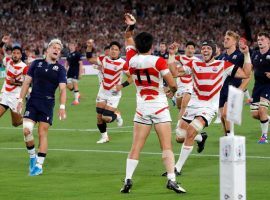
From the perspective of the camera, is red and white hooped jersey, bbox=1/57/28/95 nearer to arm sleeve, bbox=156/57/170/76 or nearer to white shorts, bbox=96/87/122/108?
white shorts, bbox=96/87/122/108

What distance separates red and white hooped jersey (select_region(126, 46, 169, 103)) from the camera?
46.4 feet

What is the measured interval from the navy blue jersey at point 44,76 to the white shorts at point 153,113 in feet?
10.1

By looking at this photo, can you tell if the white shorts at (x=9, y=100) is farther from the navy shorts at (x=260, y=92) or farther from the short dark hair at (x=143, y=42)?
the short dark hair at (x=143, y=42)

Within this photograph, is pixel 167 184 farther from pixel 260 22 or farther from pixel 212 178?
pixel 260 22

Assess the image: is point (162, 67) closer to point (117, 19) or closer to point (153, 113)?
point (153, 113)

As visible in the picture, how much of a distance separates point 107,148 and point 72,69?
16.5m

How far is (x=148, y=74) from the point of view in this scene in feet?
46.7

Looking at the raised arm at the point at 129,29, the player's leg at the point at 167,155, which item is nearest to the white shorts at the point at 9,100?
the raised arm at the point at 129,29

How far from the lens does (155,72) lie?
1421cm

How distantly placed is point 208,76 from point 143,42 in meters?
3.14

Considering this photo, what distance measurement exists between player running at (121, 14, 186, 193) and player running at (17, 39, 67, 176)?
9.29ft

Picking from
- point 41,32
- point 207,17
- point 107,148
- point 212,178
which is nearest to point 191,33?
point 207,17

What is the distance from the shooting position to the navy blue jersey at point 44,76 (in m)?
17.1

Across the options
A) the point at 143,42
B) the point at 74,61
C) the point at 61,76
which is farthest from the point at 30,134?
the point at 74,61
